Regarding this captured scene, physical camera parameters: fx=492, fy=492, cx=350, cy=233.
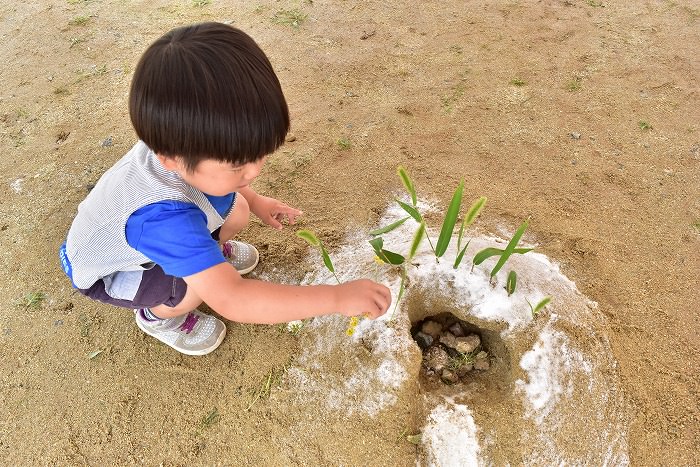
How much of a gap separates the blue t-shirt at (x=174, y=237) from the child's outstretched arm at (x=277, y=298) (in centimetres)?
4

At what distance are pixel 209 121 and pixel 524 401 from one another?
1.24 m

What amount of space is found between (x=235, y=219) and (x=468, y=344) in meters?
1.00

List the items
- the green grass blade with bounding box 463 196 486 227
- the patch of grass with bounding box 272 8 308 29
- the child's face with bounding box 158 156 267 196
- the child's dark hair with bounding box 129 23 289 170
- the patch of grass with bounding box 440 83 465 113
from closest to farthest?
the child's dark hair with bounding box 129 23 289 170, the child's face with bounding box 158 156 267 196, the green grass blade with bounding box 463 196 486 227, the patch of grass with bounding box 440 83 465 113, the patch of grass with bounding box 272 8 308 29

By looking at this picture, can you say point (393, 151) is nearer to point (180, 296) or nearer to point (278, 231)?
point (278, 231)

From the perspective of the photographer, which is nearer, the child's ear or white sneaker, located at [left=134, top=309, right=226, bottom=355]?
the child's ear

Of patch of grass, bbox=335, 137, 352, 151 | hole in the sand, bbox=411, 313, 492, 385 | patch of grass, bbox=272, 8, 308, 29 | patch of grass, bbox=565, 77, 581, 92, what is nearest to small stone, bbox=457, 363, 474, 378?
hole in the sand, bbox=411, 313, 492, 385

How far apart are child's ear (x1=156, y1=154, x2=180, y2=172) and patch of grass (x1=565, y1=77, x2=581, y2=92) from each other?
2.46m

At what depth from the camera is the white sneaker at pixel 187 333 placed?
1.81m

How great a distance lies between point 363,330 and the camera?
1.68 meters

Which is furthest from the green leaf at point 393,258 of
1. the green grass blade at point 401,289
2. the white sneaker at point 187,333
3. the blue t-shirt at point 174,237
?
the white sneaker at point 187,333

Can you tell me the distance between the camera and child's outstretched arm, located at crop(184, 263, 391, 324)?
1.31 m

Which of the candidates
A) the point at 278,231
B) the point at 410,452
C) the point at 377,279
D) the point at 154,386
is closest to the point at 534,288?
the point at 377,279

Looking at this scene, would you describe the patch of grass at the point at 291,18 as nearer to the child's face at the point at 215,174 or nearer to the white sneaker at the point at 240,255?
the white sneaker at the point at 240,255

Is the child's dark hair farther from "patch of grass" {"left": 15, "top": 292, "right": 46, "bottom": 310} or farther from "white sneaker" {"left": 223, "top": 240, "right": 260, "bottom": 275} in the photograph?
"patch of grass" {"left": 15, "top": 292, "right": 46, "bottom": 310}
